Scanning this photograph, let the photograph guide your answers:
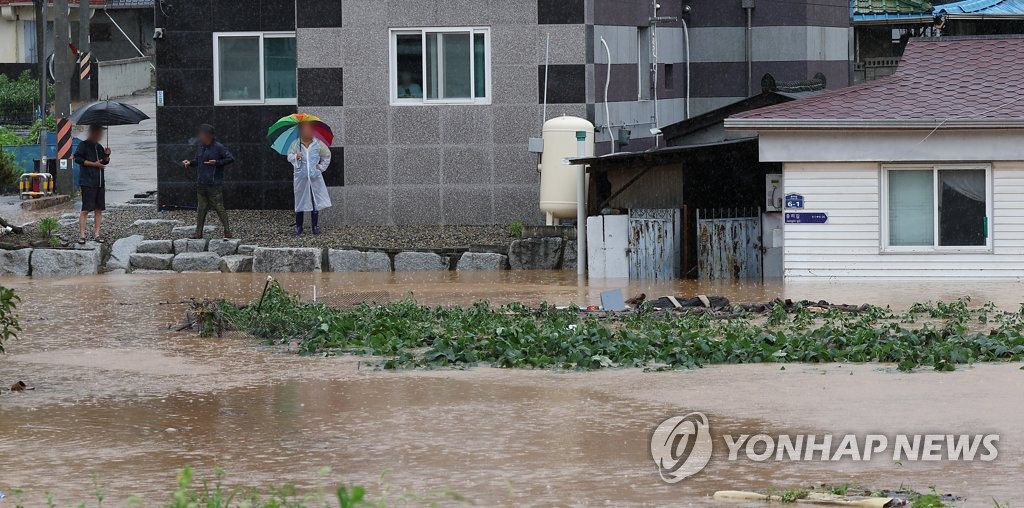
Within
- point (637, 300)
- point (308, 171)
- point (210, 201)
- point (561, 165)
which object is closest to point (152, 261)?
point (210, 201)

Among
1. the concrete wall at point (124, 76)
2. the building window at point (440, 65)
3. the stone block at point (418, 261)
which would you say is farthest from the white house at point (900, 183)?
the concrete wall at point (124, 76)

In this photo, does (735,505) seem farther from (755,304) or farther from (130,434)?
(755,304)

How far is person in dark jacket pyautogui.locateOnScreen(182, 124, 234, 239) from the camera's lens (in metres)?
21.8

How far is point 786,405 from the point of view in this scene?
9945mm

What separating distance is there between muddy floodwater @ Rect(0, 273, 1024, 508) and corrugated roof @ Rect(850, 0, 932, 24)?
24.0m

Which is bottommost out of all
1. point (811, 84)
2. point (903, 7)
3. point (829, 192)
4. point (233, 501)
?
point (233, 501)

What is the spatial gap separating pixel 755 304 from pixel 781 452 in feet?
23.3

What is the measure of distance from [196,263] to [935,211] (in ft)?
34.7

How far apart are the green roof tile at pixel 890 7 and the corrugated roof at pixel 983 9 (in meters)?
0.40

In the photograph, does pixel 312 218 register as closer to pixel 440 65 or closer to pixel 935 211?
pixel 440 65

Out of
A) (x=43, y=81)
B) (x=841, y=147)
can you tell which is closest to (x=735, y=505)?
(x=841, y=147)

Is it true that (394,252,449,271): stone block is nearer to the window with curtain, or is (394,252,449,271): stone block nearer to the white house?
the white house

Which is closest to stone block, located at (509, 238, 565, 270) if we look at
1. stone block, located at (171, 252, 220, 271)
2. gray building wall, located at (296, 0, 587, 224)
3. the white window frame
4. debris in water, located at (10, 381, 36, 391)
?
gray building wall, located at (296, 0, 587, 224)

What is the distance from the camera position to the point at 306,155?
22.1m
